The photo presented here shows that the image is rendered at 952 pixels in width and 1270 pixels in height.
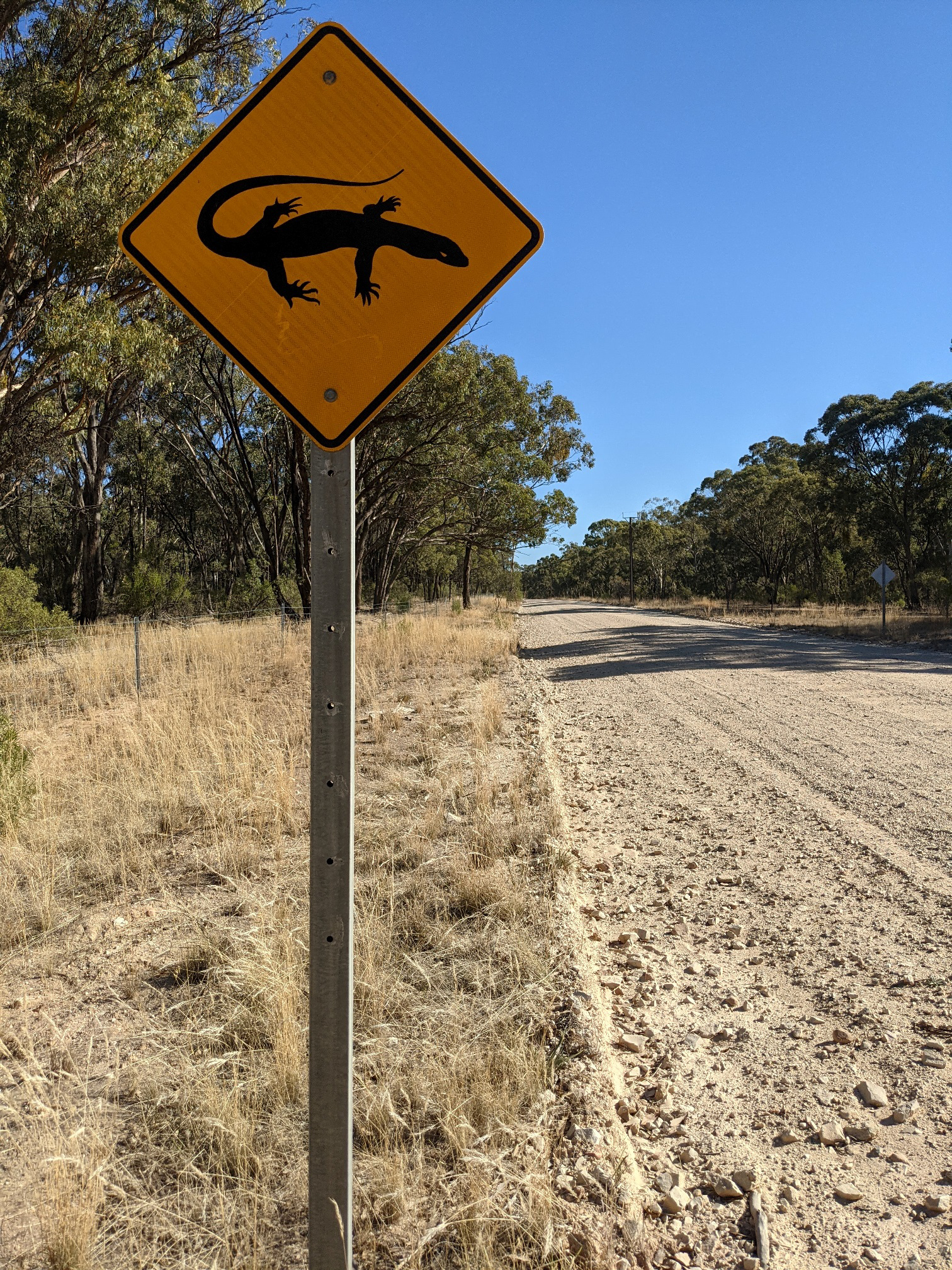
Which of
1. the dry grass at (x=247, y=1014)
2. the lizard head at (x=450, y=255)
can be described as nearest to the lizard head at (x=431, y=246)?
the lizard head at (x=450, y=255)

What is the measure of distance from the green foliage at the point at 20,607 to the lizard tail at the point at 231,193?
16.7 m

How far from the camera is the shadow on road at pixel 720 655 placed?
1633 centimetres

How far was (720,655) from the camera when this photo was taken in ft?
62.7

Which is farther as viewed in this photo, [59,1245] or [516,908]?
[516,908]

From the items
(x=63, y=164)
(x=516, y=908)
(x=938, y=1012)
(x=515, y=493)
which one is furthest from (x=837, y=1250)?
(x=515, y=493)

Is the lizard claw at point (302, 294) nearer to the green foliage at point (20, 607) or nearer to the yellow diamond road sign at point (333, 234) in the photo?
the yellow diamond road sign at point (333, 234)

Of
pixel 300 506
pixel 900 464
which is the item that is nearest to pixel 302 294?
pixel 300 506

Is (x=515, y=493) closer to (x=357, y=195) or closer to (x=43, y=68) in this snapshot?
(x=43, y=68)

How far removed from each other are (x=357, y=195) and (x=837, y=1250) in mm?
3035

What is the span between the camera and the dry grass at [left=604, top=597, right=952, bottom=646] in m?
24.6

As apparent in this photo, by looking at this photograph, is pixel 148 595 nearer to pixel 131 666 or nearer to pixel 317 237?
pixel 131 666

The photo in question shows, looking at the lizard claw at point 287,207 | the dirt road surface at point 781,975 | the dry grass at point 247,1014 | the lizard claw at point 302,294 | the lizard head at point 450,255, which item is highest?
the lizard claw at point 287,207

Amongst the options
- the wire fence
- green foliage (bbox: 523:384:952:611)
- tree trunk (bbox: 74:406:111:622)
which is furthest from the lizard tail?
green foliage (bbox: 523:384:952:611)

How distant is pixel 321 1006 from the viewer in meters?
1.66
